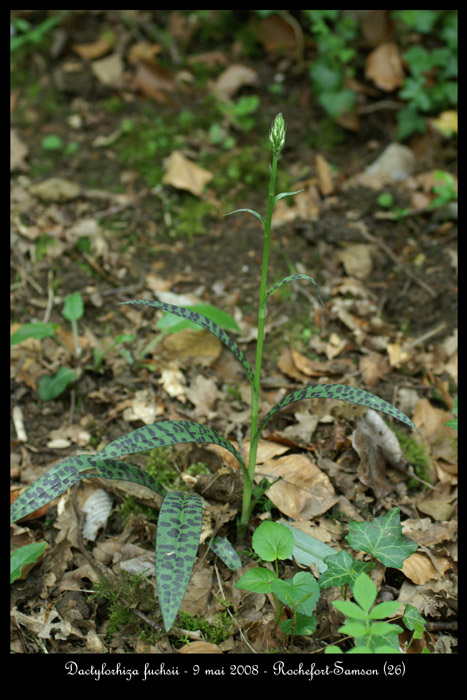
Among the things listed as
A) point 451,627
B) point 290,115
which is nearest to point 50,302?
point 290,115

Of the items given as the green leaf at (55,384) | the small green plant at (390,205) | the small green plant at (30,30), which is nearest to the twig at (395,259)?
the small green plant at (390,205)

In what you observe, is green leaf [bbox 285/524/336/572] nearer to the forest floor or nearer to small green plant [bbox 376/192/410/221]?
the forest floor

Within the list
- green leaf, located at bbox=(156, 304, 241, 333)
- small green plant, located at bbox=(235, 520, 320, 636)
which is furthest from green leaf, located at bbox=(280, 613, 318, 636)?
green leaf, located at bbox=(156, 304, 241, 333)

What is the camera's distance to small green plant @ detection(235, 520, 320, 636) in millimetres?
1789

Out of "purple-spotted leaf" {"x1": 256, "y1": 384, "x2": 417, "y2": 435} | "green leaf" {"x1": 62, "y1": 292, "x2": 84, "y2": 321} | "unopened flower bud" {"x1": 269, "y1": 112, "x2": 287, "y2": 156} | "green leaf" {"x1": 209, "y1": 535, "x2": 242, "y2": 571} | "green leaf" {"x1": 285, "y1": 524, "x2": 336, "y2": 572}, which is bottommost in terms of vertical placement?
"green leaf" {"x1": 209, "y1": 535, "x2": 242, "y2": 571}

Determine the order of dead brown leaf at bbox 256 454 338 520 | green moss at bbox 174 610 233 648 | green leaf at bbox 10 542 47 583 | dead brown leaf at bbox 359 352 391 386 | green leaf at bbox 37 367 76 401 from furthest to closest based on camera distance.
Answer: dead brown leaf at bbox 359 352 391 386 → green leaf at bbox 37 367 76 401 → dead brown leaf at bbox 256 454 338 520 → green leaf at bbox 10 542 47 583 → green moss at bbox 174 610 233 648

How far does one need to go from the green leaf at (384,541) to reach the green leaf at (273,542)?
0.71 feet

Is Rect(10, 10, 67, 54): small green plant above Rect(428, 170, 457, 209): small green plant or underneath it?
above

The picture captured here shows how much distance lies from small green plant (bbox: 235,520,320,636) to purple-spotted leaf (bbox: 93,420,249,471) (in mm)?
358

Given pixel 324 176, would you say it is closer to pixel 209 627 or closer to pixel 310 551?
pixel 310 551

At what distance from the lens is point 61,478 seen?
1.88 metres

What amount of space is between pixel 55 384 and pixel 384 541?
5.67 feet

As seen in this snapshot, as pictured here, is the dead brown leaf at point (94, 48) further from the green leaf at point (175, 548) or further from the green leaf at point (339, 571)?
the green leaf at point (339, 571)
